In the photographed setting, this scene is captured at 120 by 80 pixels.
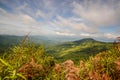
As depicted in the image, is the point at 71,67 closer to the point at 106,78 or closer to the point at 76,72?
the point at 76,72

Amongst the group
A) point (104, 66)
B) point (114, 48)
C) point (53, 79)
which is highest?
point (114, 48)

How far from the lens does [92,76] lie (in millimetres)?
6281

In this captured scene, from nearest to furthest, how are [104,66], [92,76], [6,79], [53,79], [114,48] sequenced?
[6,79] → [92,76] → [53,79] → [104,66] → [114,48]

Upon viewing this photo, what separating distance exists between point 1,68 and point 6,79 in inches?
17.4

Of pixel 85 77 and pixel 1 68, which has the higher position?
pixel 1 68

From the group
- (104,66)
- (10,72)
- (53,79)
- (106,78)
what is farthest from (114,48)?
(10,72)

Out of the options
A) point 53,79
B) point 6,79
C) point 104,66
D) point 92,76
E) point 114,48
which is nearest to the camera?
point 6,79

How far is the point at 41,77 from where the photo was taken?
7332 mm

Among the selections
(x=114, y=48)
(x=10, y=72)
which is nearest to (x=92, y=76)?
(x=10, y=72)

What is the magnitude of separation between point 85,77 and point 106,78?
2.88ft

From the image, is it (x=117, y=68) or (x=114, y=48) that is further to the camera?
(x=114, y=48)

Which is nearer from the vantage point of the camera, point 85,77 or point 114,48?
point 85,77

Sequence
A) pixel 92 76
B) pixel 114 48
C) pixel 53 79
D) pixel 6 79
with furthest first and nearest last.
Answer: pixel 114 48 < pixel 53 79 < pixel 92 76 < pixel 6 79

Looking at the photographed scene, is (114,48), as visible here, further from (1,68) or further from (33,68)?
(1,68)
